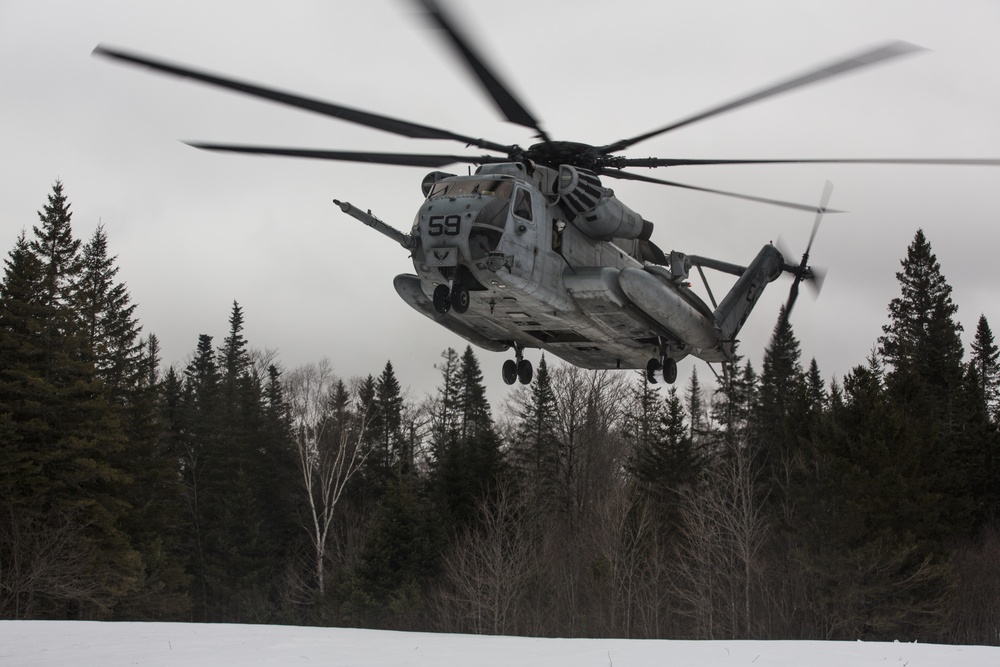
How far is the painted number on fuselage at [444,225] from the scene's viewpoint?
15.3 m

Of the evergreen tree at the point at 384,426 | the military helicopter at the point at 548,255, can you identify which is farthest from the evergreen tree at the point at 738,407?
the military helicopter at the point at 548,255

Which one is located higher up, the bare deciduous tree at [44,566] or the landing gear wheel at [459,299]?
the landing gear wheel at [459,299]

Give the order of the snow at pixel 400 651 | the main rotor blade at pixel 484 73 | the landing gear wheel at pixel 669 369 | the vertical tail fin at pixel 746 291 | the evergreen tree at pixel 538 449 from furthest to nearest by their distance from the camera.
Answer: the evergreen tree at pixel 538 449 < the vertical tail fin at pixel 746 291 < the landing gear wheel at pixel 669 369 < the snow at pixel 400 651 < the main rotor blade at pixel 484 73

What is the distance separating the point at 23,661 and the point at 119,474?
27327 millimetres

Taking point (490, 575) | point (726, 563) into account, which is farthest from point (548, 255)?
point (490, 575)

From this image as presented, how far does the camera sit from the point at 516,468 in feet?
180

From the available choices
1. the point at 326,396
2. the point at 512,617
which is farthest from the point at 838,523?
the point at 326,396

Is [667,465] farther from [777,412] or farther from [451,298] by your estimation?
[451,298]

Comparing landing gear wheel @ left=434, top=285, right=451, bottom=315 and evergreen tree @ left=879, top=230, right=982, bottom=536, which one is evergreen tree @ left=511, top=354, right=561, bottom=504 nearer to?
evergreen tree @ left=879, top=230, right=982, bottom=536

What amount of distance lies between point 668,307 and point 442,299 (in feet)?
14.7

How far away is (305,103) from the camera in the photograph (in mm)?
12891

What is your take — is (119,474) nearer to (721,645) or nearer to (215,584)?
(215,584)

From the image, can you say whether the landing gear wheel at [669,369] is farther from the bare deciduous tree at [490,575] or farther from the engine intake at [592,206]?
the bare deciduous tree at [490,575]

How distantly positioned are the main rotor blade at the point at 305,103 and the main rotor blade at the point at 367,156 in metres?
0.52
